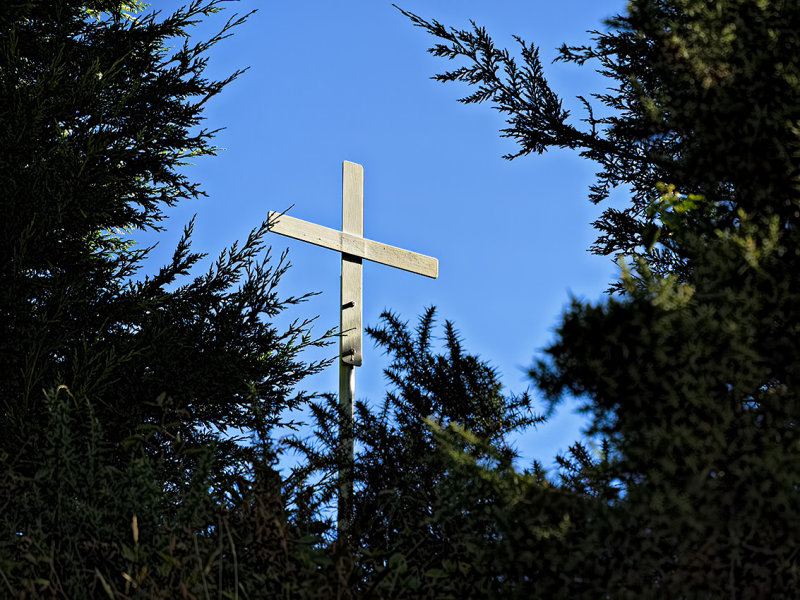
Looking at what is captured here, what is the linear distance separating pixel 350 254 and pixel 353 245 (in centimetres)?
11

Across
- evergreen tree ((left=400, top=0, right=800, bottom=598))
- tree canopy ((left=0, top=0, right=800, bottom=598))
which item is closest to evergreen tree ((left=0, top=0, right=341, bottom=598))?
tree canopy ((left=0, top=0, right=800, bottom=598))

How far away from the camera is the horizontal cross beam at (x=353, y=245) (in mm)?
8062

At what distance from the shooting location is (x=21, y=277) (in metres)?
6.12

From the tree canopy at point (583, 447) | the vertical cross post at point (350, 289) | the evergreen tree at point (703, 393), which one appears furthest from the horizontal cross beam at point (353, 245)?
the evergreen tree at point (703, 393)

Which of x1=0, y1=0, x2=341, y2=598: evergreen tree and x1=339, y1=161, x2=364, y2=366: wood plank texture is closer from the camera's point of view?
x1=0, y1=0, x2=341, y2=598: evergreen tree

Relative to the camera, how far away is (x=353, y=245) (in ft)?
28.4

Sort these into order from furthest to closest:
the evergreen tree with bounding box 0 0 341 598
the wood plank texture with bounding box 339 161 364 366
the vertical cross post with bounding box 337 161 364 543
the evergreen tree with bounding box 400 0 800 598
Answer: the wood plank texture with bounding box 339 161 364 366 → the vertical cross post with bounding box 337 161 364 543 → the evergreen tree with bounding box 0 0 341 598 → the evergreen tree with bounding box 400 0 800 598

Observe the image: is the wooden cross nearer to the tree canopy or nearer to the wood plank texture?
the wood plank texture

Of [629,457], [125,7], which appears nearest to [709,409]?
[629,457]

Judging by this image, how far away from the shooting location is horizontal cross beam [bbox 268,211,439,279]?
26.5 ft

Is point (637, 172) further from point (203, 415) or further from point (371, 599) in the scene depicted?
point (371, 599)

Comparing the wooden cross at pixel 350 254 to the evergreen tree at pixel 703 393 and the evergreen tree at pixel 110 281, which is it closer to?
the evergreen tree at pixel 110 281

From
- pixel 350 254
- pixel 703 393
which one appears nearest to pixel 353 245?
pixel 350 254

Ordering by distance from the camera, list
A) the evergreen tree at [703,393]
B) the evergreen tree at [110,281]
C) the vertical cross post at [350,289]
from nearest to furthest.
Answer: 1. the evergreen tree at [703,393]
2. the evergreen tree at [110,281]
3. the vertical cross post at [350,289]
